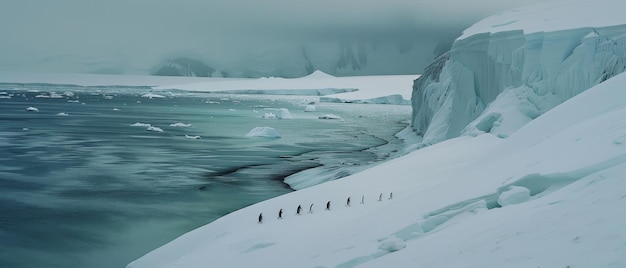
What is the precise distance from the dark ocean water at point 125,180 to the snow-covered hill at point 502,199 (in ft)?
11.6

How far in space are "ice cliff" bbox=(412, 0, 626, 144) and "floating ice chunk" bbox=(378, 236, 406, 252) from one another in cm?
1073

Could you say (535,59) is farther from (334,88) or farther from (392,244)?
(334,88)

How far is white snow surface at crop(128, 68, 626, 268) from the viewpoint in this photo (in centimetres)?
559

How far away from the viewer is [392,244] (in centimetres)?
750

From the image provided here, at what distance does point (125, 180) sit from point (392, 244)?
63.0 feet

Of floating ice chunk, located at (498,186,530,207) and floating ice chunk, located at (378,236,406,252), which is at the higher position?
floating ice chunk, located at (498,186,530,207)

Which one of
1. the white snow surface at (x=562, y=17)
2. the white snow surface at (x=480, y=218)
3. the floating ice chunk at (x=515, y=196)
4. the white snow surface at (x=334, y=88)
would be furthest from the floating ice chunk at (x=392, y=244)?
the white snow surface at (x=334, y=88)

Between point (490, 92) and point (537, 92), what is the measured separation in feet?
19.7

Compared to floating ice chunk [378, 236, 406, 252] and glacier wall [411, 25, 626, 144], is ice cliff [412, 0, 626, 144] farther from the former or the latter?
floating ice chunk [378, 236, 406, 252]

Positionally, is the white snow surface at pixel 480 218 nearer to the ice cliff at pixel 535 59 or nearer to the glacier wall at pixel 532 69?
the glacier wall at pixel 532 69

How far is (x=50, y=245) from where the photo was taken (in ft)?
48.9

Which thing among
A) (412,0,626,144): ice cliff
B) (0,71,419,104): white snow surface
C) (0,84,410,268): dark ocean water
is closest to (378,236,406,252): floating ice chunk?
(0,84,410,268): dark ocean water

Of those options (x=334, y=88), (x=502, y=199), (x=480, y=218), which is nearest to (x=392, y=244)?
(x=480, y=218)

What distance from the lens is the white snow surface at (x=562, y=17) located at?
63.3ft
